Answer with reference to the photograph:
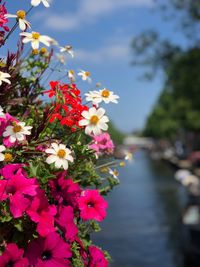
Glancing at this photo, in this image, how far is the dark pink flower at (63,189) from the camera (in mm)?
1696

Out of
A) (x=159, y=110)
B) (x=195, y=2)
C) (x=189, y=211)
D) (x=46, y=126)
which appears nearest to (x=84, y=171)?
(x=46, y=126)

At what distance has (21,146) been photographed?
1.74 m

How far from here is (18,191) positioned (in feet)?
5.08

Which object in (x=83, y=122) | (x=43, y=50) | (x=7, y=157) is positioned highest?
(x=43, y=50)

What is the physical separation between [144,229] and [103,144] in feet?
60.2

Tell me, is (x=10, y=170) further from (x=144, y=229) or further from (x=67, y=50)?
(x=144, y=229)

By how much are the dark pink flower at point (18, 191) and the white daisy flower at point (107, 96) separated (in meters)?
0.39

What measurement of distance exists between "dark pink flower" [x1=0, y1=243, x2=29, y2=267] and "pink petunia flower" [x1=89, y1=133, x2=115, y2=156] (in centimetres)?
68

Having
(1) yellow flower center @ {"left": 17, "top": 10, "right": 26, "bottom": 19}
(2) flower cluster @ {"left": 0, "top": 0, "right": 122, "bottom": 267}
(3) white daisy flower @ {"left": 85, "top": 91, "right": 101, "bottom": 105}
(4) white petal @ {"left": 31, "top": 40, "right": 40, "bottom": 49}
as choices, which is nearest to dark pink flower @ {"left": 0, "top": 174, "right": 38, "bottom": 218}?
(2) flower cluster @ {"left": 0, "top": 0, "right": 122, "bottom": 267}

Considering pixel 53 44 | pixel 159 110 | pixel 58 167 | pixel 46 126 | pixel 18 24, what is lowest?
pixel 58 167

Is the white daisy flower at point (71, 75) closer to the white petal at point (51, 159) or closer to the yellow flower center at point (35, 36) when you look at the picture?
the yellow flower center at point (35, 36)

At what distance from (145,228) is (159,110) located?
58174mm

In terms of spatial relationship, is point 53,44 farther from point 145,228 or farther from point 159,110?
point 159,110

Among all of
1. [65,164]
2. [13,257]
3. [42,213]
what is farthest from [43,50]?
[13,257]
